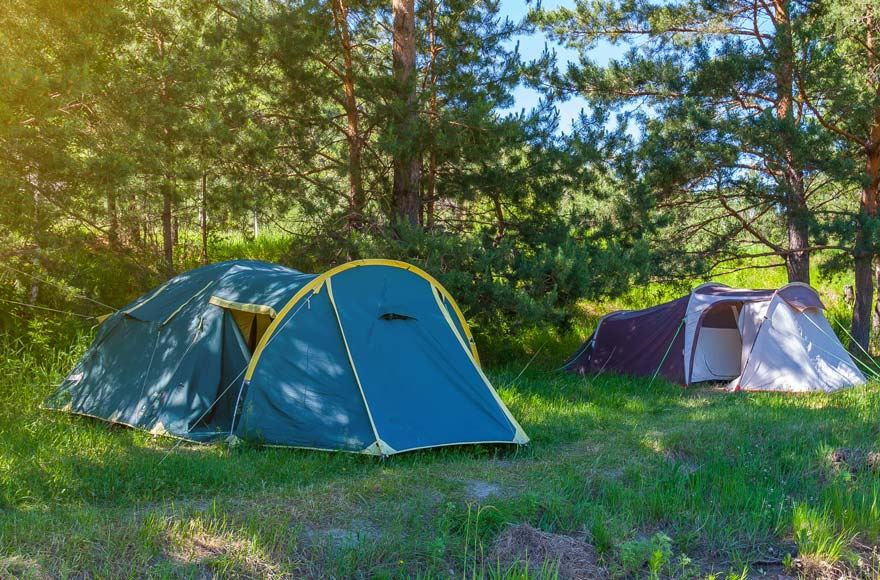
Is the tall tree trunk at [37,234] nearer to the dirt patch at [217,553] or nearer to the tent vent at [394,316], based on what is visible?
the tent vent at [394,316]

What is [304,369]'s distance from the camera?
688cm

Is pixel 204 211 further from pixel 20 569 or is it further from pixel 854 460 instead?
pixel 854 460

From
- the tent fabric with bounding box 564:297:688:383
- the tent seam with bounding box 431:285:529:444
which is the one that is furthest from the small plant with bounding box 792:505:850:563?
the tent fabric with bounding box 564:297:688:383

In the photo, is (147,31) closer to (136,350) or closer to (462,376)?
(136,350)

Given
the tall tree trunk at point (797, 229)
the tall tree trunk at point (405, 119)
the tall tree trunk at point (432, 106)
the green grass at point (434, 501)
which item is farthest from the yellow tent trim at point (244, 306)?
the tall tree trunk at point (797, 229)

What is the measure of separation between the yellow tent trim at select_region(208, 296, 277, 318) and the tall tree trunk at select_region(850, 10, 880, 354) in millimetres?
8996

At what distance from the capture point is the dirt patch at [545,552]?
14.4 feet

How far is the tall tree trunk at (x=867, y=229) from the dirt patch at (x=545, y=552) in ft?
29.5

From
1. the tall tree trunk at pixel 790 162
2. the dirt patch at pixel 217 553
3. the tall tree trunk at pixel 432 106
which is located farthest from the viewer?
the tall tree trunk at pixel 790 162

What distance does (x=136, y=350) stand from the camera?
7734mm

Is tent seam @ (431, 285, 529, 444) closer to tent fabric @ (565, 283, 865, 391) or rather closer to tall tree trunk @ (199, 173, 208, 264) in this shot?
tall tree trunk @ (199, 173, 208, 264)

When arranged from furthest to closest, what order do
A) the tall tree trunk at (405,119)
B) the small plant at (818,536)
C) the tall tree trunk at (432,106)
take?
the tall tree trunk at (432,106)
the tall tree trunk at (405,119)
the small plant at (818,536)

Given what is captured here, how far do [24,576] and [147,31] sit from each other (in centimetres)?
856

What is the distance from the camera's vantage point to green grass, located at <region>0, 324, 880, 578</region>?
425 cm
